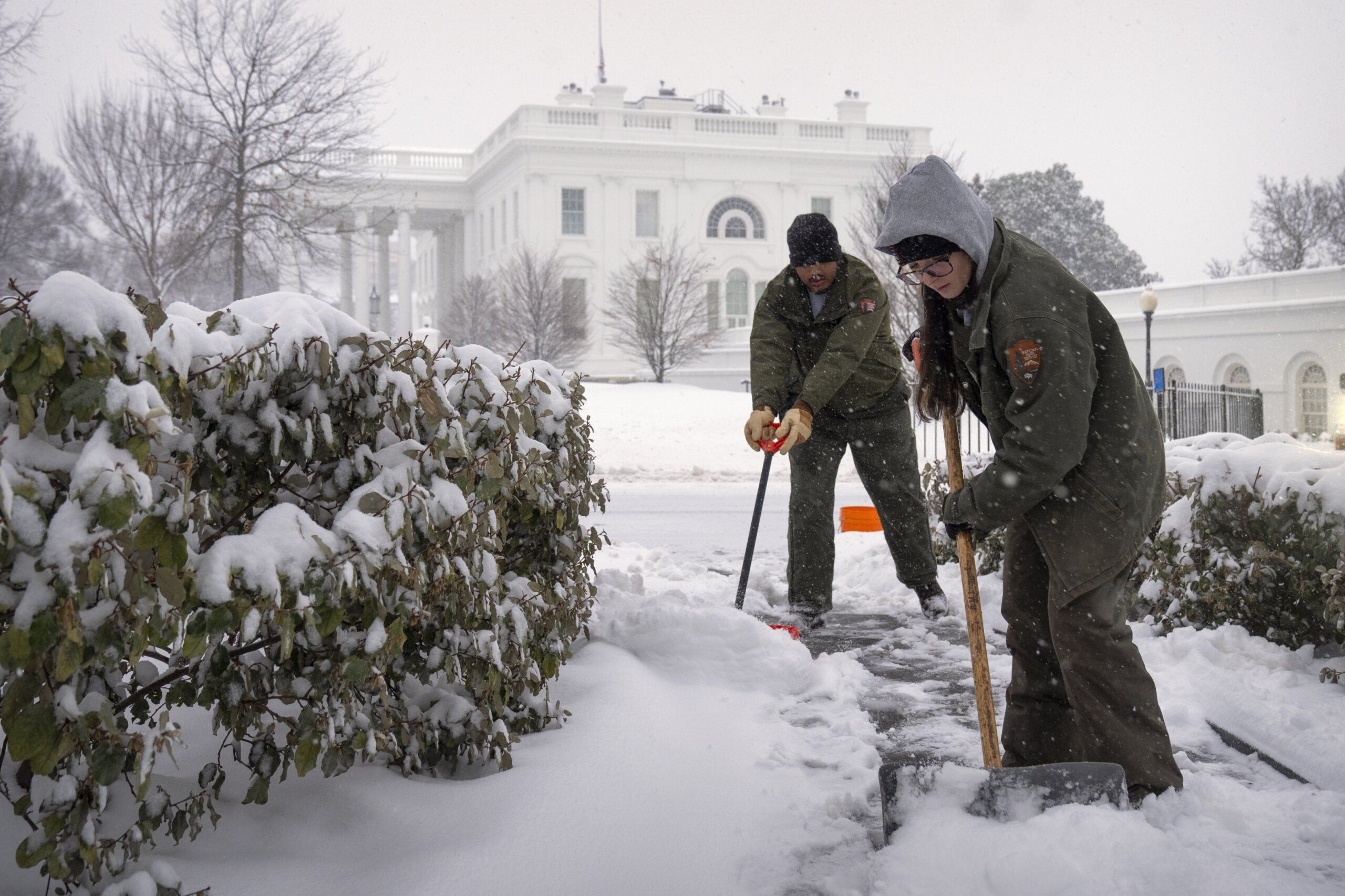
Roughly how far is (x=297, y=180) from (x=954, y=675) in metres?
19.6

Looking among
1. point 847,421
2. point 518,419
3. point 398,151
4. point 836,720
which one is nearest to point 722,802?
point 836,720

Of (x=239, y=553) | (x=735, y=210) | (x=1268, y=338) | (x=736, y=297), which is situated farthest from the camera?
(x=735, y=210)

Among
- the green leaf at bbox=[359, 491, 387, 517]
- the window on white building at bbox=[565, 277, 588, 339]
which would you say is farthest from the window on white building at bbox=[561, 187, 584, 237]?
the green leaf at bbox=[359, 491, 387, 517]

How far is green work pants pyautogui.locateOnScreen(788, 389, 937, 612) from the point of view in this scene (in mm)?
5117

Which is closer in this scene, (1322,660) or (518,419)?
(518,419)

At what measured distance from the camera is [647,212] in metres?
51.9

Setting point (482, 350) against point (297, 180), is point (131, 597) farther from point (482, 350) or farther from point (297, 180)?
point (297, 180)

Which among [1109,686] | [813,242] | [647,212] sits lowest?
[1109,686]

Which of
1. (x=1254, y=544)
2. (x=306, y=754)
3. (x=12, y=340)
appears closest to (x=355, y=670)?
(x=306, y=754)

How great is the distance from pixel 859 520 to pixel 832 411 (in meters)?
2.36

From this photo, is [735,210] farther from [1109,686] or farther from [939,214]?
[1109,686]

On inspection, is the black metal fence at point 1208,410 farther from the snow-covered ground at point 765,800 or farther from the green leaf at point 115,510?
the green leaf at point 115,510

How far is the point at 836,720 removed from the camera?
3707mm

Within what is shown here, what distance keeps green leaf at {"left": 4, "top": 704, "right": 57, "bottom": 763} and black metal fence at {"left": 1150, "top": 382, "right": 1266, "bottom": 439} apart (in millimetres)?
21007
